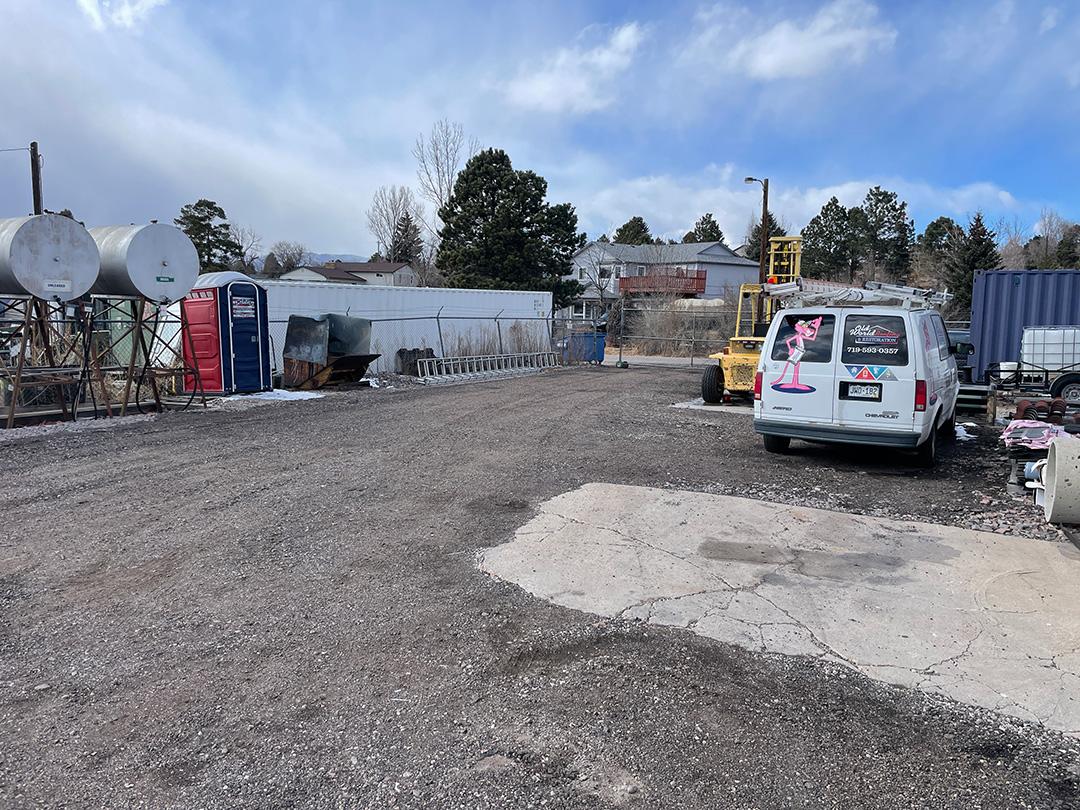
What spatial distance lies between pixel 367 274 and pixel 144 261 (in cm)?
6064

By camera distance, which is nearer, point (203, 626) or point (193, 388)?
point (203, 626)

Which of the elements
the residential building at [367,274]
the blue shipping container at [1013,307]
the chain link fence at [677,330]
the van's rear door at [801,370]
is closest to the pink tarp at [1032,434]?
the van's rear door at [801,370]

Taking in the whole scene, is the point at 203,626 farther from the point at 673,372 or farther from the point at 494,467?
the point at 673,372

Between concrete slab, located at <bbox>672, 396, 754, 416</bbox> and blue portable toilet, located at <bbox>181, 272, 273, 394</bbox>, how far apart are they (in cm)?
941

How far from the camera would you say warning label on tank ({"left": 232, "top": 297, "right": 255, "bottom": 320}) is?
1585cm

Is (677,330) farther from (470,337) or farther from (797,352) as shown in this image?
(797,352)

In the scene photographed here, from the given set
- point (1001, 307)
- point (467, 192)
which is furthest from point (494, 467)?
point (467, 192)

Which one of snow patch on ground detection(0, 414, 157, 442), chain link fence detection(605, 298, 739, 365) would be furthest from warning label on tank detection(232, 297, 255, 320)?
chain link fence detection(605, 298, 739, 365)

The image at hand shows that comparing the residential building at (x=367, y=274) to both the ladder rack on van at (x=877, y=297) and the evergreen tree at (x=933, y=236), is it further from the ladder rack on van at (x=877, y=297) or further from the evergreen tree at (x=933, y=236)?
the ladder rack on van at (x=877, y=297)

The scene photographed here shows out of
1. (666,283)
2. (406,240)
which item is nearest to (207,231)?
(406,240)

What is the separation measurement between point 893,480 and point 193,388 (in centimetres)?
1397

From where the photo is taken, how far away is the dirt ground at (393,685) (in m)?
2.79

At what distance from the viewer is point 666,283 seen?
45.3 m

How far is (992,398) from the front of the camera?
11898 millimetres
